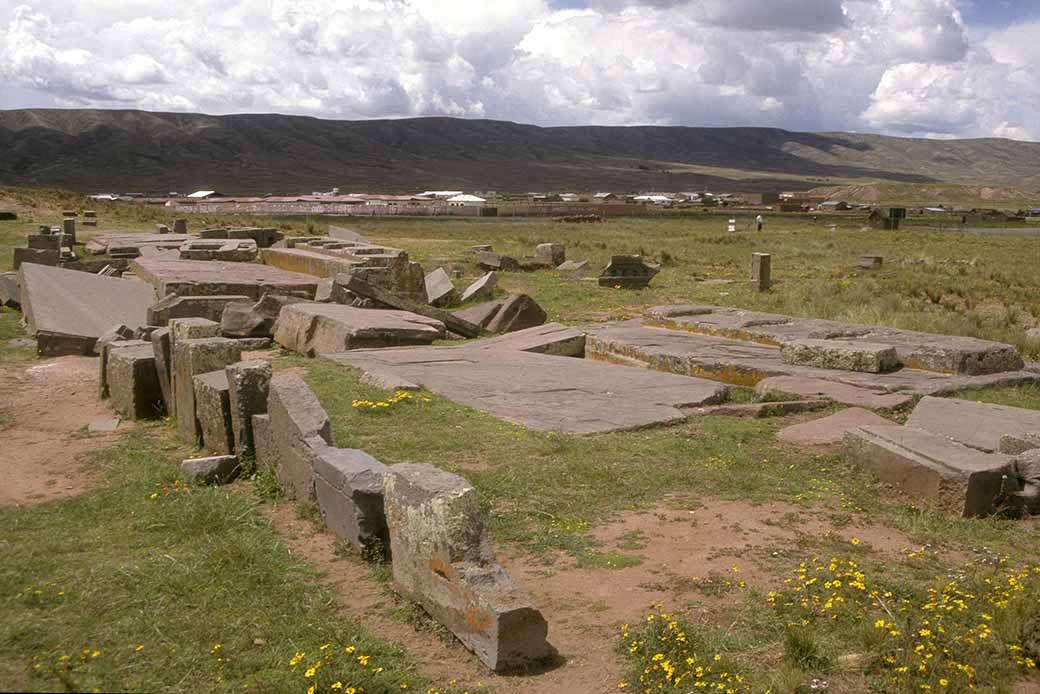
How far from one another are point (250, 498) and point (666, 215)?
51.3 m

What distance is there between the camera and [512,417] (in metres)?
8.02

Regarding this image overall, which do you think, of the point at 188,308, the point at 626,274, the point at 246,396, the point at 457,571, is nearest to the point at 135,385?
the point at 246,396

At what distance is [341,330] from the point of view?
11.2 metres

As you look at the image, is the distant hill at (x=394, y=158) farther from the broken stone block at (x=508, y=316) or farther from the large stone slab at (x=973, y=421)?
the large stone slab at (x=973, y=421)

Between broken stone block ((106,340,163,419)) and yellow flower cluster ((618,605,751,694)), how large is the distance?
19.3 feet

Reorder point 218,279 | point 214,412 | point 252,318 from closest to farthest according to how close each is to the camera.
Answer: point 214,412 < point 252,318 < point 218,279

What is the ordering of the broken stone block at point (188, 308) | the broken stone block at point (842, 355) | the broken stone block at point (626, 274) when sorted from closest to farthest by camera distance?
the broken stone block at point (842, 355) < the broken stone block at point (188, 308) < the broken stone block at point (626, 274)

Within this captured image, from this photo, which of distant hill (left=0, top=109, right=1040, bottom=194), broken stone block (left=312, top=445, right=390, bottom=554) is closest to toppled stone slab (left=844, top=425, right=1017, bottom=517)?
broken stone block (left=312, top=445, right=390, bottom=554)

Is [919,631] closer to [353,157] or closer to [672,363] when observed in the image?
[672,363]

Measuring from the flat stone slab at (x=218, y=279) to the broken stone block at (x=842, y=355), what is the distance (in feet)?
26.3

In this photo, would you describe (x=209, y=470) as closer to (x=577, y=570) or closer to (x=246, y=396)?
(x=246, y=396)

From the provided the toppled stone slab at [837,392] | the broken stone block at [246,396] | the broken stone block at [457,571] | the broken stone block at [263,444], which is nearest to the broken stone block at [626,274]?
the toppled stone slab at [837,392]

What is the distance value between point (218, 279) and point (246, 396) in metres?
8.86

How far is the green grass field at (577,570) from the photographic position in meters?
3.79
